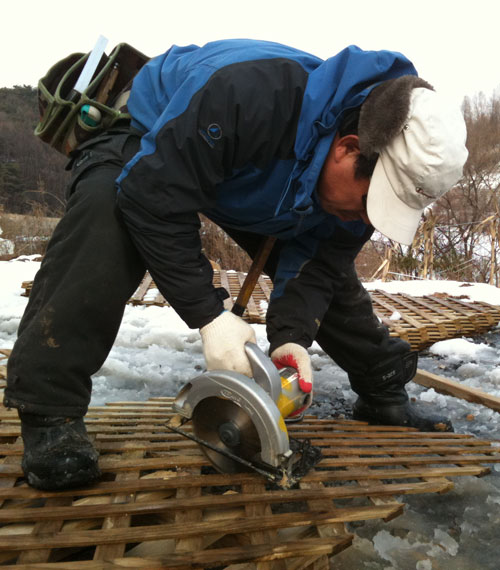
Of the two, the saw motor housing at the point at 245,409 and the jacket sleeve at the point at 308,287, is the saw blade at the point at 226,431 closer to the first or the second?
the saw motor housing at the point at 245,409

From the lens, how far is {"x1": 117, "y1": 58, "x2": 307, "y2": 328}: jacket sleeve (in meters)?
1.20

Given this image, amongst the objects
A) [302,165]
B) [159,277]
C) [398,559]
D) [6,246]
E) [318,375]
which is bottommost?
[6,246]

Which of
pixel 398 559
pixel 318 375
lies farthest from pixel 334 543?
pixel 318 375

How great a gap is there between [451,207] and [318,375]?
37.9 feet

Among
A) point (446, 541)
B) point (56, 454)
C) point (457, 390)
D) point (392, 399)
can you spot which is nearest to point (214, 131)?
point (56, 454)

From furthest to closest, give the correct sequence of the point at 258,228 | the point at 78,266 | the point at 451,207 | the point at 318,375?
the point at 451,207 → the point at 318,375 → the point at 258,228 → the point at 78,266

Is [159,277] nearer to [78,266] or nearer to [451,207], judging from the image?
[78,266]

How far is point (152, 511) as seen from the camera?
3.46 ft

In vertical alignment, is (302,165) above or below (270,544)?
above

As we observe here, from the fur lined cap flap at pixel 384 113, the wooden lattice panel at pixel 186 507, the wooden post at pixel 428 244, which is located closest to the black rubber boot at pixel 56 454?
the wooden lattice panel at pixel 186 507

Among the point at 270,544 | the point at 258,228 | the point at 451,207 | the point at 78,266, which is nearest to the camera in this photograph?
the point at 270,544

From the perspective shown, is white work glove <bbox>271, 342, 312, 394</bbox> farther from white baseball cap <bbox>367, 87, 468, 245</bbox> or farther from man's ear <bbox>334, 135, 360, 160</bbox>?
man's ear <bbox>334, 135, 360, 160</bbox>

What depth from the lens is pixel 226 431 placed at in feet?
4.09

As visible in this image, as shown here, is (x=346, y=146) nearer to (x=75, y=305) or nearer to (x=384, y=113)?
(x=384, y=113)
